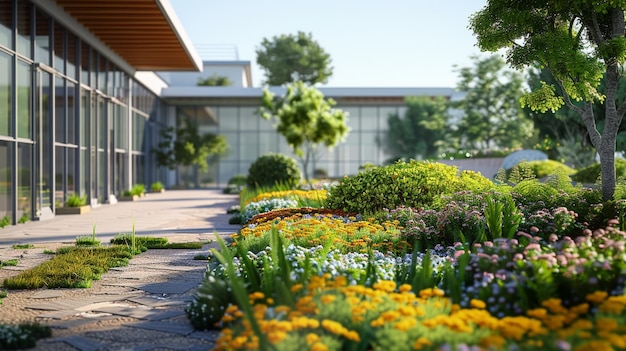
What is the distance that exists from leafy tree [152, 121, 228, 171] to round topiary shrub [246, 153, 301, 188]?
11129 mm

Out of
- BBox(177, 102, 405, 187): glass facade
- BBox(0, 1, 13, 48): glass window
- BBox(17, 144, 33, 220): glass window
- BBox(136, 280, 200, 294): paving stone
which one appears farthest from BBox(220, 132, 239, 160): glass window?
BBox(136, 280, 200, 294): paving stone

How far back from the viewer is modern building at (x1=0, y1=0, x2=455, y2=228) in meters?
13.7

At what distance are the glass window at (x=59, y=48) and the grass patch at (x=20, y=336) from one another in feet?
42.6

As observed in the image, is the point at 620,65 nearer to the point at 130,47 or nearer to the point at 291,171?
the point at 291,171

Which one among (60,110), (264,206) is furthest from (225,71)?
(264,206)

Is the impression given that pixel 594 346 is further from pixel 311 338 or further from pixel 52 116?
pixel 52 116

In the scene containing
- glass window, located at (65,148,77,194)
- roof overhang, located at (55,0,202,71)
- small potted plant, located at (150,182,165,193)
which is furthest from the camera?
small potted plant, located at (150,182,165,193)

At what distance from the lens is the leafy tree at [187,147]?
111 feet

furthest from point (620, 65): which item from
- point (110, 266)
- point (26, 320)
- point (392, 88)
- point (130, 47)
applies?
point (392, 88)

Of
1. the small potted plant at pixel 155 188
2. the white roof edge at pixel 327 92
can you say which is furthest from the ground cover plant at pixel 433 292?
the white roof edge at pixel 327 92

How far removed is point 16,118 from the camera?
13.6 metres

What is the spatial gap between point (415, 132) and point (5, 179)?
2927 cm

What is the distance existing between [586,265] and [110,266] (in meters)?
5.42

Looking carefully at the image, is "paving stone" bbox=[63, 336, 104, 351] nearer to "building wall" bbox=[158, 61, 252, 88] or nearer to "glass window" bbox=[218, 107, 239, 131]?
"glass window" bbox=[218, 107, 239, 131]
